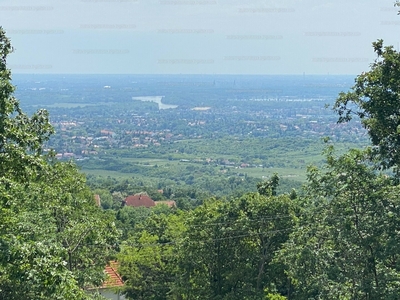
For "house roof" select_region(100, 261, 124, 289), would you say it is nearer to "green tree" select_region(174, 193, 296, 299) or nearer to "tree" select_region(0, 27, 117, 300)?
"green tree" select_region(174, 193, 296, 299)

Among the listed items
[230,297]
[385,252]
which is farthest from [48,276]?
[230,297]

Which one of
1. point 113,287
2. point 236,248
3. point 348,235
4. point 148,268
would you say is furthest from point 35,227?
point 113,287

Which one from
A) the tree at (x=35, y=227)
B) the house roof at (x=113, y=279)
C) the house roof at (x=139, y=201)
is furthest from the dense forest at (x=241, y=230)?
the house roof at (x=139, y=201)

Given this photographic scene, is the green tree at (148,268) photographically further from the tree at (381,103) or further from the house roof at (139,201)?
the house roof at (139,201)

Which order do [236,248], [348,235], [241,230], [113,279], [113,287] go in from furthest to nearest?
[113,279] < [113,287] < [236,248] < [241,230] < [348,235]

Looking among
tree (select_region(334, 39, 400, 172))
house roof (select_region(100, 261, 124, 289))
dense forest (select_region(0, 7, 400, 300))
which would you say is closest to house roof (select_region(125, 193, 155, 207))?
house roof (select_region(100, 261, 124, 289))

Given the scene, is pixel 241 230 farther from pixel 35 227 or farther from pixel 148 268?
pixel 35 227
